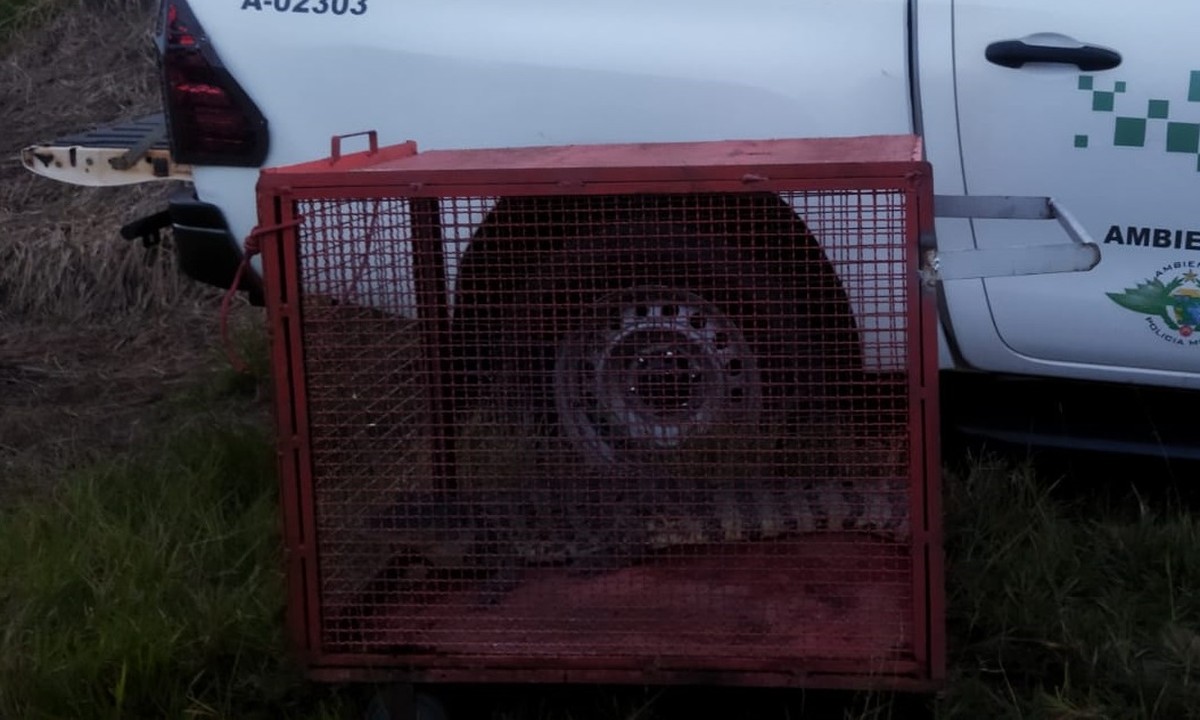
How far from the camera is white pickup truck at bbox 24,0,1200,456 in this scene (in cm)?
348

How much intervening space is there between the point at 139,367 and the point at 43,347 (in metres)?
0.52

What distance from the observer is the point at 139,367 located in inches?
230

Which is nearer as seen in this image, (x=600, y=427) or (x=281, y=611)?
(x=600, y=427)

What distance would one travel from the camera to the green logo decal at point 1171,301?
3.53 meters

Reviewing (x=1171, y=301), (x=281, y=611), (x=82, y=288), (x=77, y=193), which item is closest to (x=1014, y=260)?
(x=1171, y=301)

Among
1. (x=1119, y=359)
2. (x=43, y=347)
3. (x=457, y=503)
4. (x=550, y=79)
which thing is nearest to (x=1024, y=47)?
(x=1119, y=359)

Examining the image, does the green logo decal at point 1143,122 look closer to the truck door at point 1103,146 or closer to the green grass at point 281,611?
the truck door at point 1103,146

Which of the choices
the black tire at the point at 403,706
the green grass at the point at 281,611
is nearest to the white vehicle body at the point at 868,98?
the green grass at the point at 281,611

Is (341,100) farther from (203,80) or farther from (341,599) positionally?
(341,599)

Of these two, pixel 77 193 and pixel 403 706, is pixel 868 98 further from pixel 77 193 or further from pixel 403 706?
pixel 77 193

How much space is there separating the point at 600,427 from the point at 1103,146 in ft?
4.43

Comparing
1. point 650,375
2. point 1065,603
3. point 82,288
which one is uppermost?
point 650,375

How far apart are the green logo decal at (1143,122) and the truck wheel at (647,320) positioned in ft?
3.14

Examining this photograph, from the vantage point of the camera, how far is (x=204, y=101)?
11.9 ft
